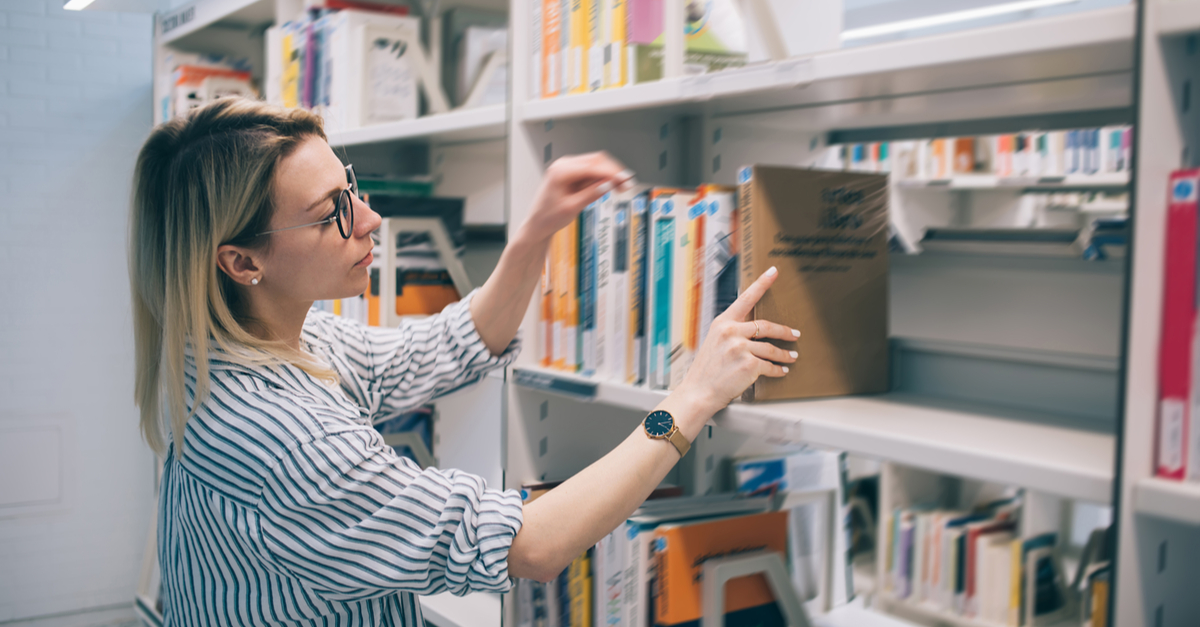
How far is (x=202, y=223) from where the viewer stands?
3.88ft

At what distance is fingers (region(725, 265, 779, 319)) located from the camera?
108 cm

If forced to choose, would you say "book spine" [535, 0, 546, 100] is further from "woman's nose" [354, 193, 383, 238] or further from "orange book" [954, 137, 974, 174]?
"orange book" [954, 137, 974, 174]

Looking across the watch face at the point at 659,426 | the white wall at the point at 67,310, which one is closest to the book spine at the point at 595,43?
the watch face at the point at 659,426

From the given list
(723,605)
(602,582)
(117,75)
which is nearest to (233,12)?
(117,75)

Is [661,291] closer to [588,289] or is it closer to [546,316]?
[588,289]

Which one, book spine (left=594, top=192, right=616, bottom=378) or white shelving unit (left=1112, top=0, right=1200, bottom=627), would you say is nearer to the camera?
white shelving unit (left=1112, top=0, right=1200, bottom=627)

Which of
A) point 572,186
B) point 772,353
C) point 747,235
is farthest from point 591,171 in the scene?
point 772,353

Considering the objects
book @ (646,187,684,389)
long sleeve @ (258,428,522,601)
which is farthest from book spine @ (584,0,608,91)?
long sleeve @ (258,428,522,601)

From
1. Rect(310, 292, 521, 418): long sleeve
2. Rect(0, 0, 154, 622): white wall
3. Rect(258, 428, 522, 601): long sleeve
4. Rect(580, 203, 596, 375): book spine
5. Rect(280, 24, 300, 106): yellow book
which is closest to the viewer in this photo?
Rect(258, 428, 522, 601): long sleeve

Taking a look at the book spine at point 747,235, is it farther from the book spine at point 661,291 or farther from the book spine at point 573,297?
the book spine at point 573,297

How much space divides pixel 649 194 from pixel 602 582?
63 centimetres

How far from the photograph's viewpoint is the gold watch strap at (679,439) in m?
1.09

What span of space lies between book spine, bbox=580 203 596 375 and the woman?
7 centimetres

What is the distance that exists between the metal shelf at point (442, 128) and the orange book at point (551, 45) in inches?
4.1
